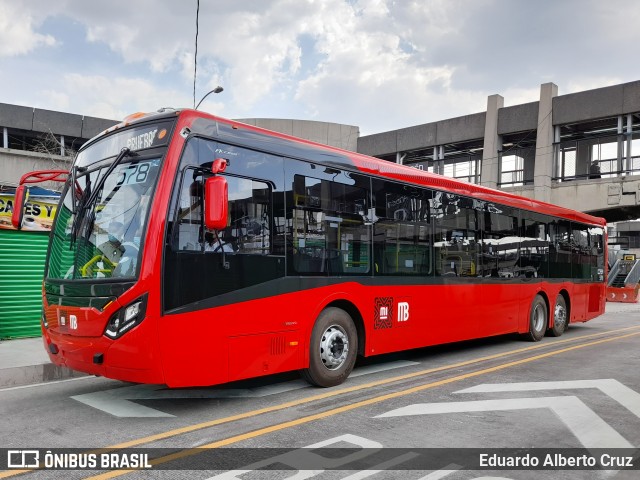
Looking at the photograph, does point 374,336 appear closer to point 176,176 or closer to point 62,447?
point 176,176

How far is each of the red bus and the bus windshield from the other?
18 millimetres

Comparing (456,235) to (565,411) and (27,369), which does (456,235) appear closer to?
(565,411)

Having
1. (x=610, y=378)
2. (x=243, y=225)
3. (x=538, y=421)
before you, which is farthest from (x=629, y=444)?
(x=243, y=225)

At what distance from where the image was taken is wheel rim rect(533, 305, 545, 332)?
41.7 feet

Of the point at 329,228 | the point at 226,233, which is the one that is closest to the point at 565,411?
the point at 329,228

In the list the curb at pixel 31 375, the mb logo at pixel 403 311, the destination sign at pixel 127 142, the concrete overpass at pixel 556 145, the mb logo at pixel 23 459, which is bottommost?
the curb at pixel 31 375

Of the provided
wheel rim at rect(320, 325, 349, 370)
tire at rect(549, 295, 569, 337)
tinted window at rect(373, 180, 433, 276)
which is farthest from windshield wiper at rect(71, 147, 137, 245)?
tire at rect(549, 295, 569, 337)

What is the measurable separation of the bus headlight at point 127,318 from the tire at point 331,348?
2382 millimetres

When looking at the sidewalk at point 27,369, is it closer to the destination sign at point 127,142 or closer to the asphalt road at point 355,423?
the asphalt road at point 355,423

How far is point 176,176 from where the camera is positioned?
5.75 meters

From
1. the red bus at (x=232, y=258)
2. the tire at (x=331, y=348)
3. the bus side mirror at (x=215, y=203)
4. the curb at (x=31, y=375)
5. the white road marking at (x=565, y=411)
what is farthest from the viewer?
the curb at (x=31, y=375)

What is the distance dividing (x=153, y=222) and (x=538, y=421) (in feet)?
14.7

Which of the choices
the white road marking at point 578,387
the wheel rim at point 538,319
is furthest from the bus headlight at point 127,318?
the wheel rim at point 538,319

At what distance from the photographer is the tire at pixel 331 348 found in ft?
23.4
